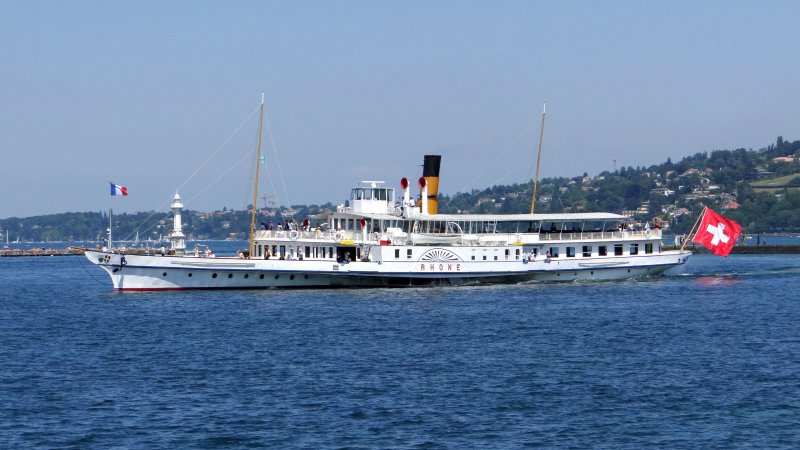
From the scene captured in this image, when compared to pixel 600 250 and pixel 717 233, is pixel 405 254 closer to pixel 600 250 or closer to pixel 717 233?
pixel 600 250

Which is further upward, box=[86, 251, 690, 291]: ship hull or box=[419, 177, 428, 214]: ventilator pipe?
box=[419, 177, 428, 214]: ventilator pipe

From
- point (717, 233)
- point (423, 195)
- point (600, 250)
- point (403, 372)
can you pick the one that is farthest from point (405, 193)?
point (403, 372)

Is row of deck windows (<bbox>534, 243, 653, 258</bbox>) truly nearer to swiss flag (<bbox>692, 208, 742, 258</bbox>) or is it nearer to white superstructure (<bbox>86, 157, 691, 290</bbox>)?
white superstructure (<bbox>86, 157, 691, 290</bbox>)

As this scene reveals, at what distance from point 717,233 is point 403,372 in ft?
146

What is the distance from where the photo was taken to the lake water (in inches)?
1217

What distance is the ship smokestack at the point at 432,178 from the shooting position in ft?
255

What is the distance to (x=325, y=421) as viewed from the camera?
3225cm

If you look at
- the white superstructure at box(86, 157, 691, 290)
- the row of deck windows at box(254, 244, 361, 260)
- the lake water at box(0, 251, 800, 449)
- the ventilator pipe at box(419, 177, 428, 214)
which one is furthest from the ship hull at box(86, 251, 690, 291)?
the ventilator pipe at box(419, 177, 428, 214)

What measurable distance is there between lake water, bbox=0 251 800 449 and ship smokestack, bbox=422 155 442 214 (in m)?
12.6

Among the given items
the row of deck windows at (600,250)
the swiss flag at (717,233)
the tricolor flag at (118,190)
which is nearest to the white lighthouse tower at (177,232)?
the tricolor flag at (118,190)

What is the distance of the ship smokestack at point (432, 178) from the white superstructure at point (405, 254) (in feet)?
5.54

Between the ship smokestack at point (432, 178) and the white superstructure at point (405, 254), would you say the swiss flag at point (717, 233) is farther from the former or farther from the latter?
the ship smokestack at point (432, 178)

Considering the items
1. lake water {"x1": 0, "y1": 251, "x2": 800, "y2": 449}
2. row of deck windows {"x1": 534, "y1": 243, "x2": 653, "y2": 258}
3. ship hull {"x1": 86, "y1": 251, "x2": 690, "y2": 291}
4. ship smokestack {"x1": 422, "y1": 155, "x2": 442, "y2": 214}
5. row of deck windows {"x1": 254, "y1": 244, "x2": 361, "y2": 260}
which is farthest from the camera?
ship smokestack {"x1": 422, "y1": 155, "x2": 442, "y2": 214}

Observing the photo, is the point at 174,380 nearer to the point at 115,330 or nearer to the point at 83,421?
the point at 83,421
